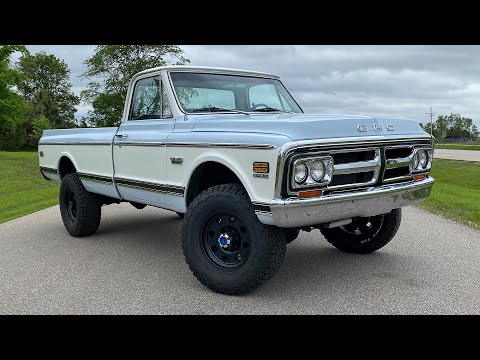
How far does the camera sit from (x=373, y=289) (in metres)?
4.55

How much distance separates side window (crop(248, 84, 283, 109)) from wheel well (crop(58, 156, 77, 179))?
3.13 metres

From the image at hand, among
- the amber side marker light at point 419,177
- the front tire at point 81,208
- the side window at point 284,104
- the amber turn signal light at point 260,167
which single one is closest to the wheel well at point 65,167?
the front tire at point 81,208

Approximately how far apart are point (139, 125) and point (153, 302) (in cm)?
232

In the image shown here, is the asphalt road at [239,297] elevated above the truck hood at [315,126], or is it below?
below

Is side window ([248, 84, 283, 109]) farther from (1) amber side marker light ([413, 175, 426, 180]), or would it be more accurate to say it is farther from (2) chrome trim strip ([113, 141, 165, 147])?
(1) amber side marker light ([413, 175, 426, 180])

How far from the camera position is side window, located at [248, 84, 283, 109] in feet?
19.4

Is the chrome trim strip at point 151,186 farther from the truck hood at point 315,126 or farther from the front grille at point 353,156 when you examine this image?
the front grille at point 353,156

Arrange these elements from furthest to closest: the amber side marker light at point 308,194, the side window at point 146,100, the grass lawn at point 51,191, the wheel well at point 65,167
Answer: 1. the grass lawn at point 51,191
2. the wheel well at point 65,167
3. the side window at point 146,100
4. the amber side marker light at point 308,194

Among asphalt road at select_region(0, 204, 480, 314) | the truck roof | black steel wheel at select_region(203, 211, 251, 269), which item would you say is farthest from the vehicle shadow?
the truck roof

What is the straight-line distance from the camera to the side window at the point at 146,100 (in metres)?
5.71

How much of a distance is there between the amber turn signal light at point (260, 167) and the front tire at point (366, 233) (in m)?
1.92

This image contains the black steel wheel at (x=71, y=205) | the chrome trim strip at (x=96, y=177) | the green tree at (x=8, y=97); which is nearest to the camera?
the chrome trim strip at (x=96, y=177)

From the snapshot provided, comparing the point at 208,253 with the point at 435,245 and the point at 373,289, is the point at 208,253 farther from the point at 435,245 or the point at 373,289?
the point at 435,245
